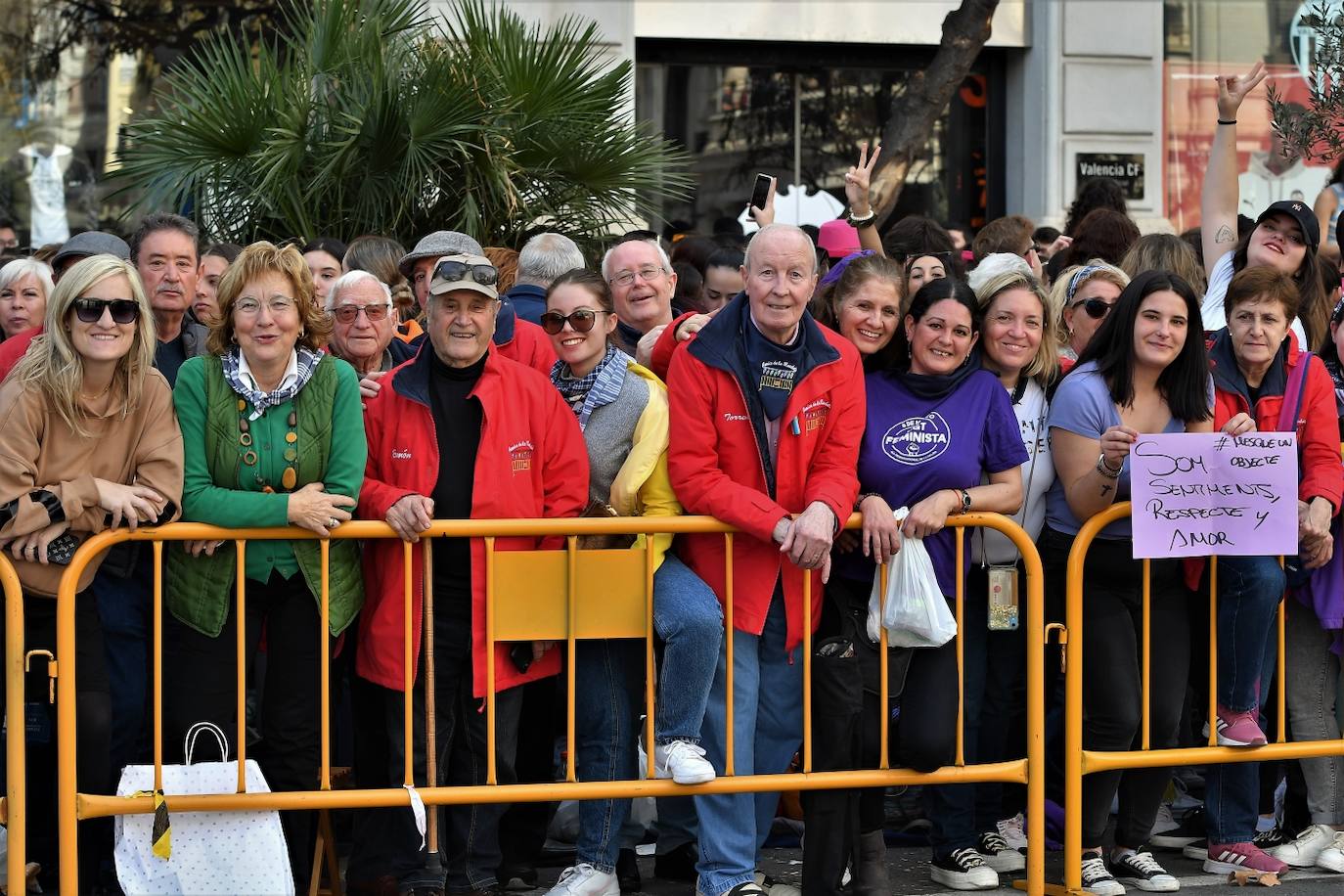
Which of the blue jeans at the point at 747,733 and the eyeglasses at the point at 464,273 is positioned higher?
the eyeglasses at the point at 464,273

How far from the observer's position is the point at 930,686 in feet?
19.3

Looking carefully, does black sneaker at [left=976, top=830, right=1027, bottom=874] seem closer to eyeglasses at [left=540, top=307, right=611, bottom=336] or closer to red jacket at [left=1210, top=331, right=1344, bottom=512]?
red jacket at [left=1210, top=331, right=1344, bottom=512]

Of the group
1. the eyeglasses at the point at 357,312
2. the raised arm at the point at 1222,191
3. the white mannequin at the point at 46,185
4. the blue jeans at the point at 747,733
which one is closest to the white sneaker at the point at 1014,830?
the blue jeans at the point at 747,733

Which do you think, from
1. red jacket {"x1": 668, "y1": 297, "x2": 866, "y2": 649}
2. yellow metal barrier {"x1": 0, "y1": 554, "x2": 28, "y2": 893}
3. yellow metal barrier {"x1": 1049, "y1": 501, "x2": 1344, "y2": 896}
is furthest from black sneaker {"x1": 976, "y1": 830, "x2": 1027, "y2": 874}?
yellow metal barrier {"x1": 0, "y1": 554, "x2": 28, "y2": 893}

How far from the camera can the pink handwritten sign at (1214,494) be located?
5996mm

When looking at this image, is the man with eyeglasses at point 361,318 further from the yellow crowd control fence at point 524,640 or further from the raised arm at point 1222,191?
the raised arm at point 1222,191

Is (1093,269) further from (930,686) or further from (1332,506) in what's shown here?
(930,686)

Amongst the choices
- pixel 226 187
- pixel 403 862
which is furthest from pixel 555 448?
pixel 226 187

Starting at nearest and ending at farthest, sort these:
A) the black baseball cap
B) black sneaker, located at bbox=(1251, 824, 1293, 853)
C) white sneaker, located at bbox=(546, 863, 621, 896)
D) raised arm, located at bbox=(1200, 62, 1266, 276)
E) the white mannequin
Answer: white sneaker, located at bbox=(546, 863, 621, 896) < black sneaker, located at bbox=(1251, 824, 1293, 853) < the black baseball cap < raised arm, located at bbox=(1200, 62, 1266, 276) < the white mannequin

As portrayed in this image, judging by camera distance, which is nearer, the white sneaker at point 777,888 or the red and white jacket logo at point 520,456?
the red and white jacket logo at point 520,456

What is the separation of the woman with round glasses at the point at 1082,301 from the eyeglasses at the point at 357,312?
103 inches

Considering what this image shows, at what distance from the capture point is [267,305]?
5645 mm

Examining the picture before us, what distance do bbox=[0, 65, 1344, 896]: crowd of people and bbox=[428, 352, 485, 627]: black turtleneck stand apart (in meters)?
0.01

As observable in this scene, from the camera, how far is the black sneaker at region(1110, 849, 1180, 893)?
20.3 feet
